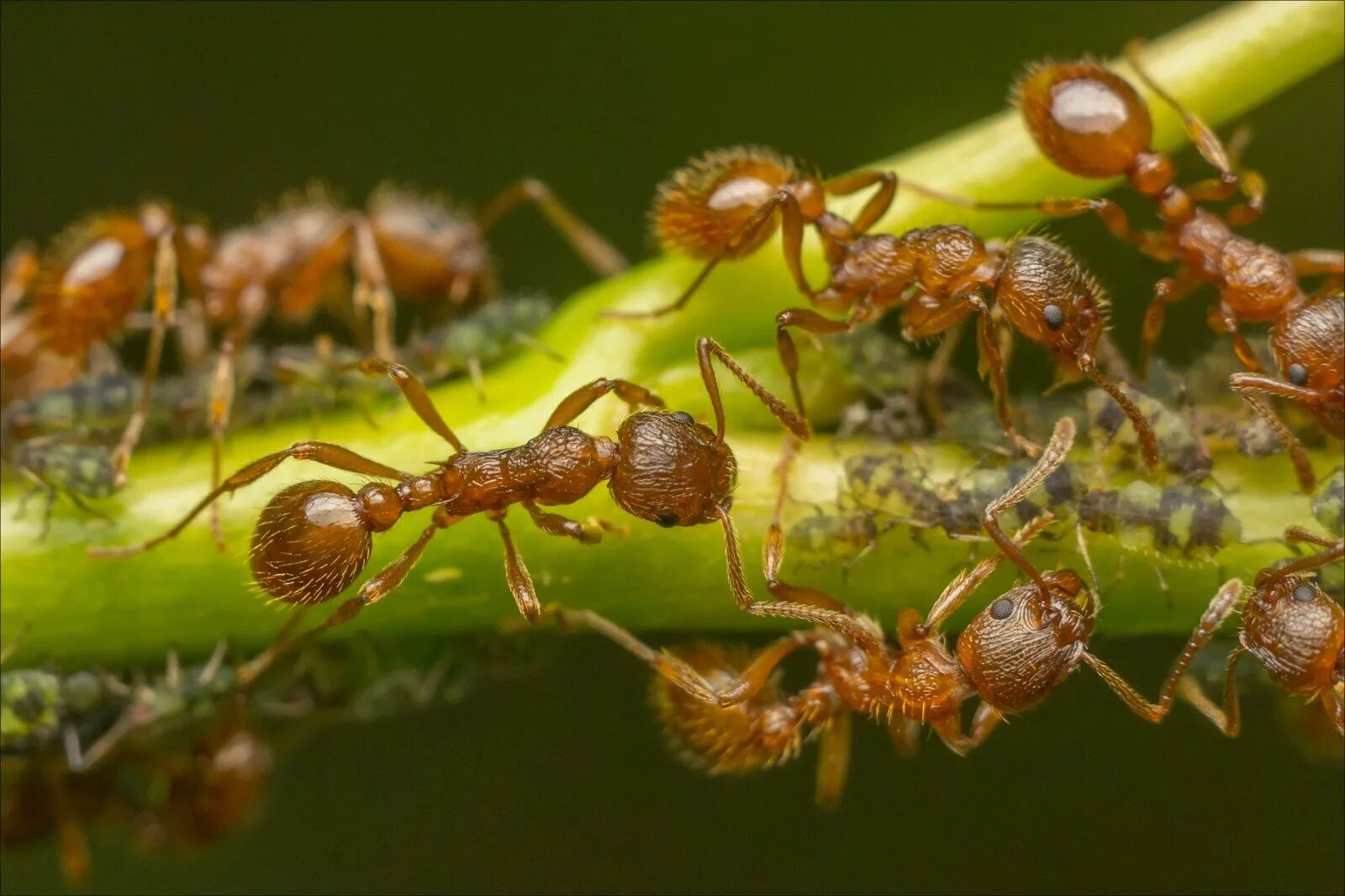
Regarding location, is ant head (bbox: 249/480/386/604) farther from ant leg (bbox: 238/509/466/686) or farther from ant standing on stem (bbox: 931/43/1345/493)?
ant standing on stem (bbox: 931/43/1345/493)

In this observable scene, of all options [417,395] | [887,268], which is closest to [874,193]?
[887,268]

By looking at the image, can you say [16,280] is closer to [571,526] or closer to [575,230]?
[575,230]

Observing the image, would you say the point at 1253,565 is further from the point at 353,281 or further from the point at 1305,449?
the point at 353,281

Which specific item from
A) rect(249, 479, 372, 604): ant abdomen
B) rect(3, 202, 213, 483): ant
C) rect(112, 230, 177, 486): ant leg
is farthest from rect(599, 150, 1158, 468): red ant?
rect(3, 202, 213, 483): ant

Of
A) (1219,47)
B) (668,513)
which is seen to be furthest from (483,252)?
(1219,47)

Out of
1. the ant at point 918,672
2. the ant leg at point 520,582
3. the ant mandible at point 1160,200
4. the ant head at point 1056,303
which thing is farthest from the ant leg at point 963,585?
the ant leg at point 520,582
